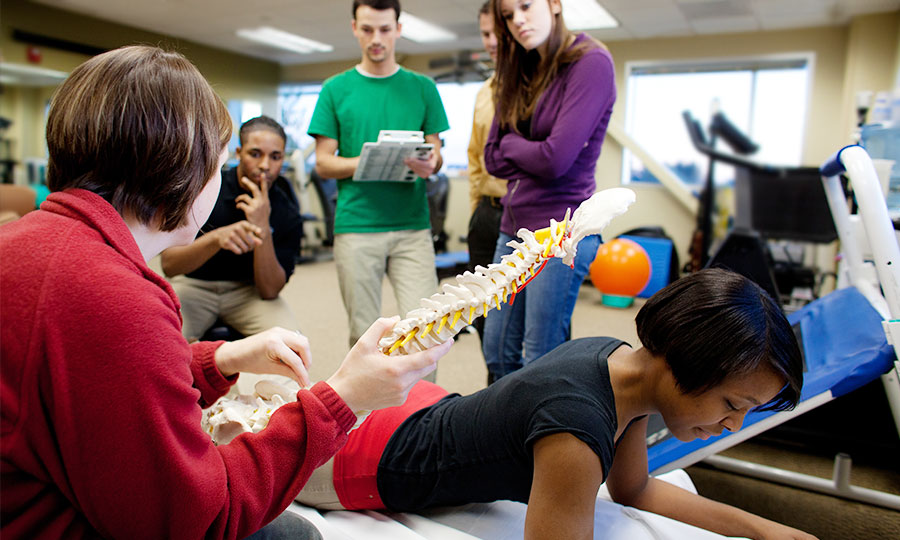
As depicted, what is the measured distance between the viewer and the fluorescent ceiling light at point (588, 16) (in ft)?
16.4

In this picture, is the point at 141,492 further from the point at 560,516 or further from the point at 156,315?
the point at 560,516

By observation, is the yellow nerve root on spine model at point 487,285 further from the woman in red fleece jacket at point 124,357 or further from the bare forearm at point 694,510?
the bare forearm at point 694,510

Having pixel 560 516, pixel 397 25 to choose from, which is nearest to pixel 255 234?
pixel 397 25

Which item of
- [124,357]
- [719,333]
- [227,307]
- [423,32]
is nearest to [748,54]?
[423,32]

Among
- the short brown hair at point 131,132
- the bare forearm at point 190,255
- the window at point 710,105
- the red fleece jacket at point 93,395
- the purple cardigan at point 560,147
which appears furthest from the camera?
the window at point 710,105

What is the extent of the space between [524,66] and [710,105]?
4815 mm

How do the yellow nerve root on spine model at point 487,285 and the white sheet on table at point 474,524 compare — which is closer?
the yellow nerve root on spine model at point 487,285

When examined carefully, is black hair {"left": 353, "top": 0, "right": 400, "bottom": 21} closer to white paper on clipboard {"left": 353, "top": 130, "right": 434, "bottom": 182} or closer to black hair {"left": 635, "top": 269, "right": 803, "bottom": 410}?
→ white paper on clipboard {"left": 353, "top": 130, "right": 434, "bottom": 182}

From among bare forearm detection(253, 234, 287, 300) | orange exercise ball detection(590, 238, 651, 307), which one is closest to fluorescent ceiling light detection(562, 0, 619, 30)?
orange exercise ball detection(590, 238, 651, 307)

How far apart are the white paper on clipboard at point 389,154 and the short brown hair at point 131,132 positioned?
115 cm

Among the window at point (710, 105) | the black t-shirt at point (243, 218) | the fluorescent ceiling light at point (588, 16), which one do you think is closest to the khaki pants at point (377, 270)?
the black t-shirt at point (243, 218)

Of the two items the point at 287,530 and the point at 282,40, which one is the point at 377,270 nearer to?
the point at 287,530

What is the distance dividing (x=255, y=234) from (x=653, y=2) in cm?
442

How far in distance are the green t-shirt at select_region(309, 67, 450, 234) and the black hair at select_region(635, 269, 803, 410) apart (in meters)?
1.21
